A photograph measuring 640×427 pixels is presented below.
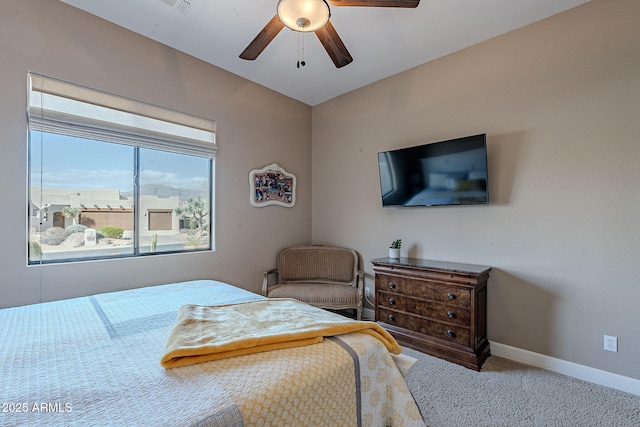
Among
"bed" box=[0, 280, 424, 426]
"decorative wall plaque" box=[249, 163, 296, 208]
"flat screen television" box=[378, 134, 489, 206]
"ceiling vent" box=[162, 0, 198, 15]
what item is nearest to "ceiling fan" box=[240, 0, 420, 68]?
"ceiling vent" box=[162, 0, 198, 15]

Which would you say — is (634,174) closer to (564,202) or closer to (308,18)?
(564,202)

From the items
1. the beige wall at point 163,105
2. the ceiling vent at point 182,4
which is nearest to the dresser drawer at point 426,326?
the beige wall at point 163,105

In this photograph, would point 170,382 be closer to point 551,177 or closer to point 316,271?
point 316,271

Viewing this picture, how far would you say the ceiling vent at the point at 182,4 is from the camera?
2.15 metres

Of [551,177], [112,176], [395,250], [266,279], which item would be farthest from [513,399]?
[112,176]

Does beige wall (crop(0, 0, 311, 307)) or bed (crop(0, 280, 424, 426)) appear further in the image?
beige wall (crop(0, 0, 311, 307))

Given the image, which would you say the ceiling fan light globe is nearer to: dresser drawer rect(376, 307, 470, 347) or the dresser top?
the dresser top

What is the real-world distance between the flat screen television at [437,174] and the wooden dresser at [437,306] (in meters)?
0.66

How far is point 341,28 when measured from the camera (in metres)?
2.47

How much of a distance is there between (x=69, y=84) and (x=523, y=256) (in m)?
4.02

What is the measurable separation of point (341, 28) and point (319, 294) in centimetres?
265

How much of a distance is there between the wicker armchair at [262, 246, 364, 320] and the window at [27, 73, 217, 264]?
1.00m

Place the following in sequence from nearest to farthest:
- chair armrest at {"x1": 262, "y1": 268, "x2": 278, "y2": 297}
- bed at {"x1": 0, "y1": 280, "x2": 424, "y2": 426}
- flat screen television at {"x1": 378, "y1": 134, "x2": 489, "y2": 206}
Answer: bed at {"x1": 0, "y1": 280, "x2": 424, "y2": 426}, flat screen television at {"x1": 378, "y1": 134, "x2": 489, "y2": 206}, chair armrest at {"x1": 262, "y1": 268, "x2": 278, "y2": 297}

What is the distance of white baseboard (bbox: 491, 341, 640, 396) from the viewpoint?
2.01 m
